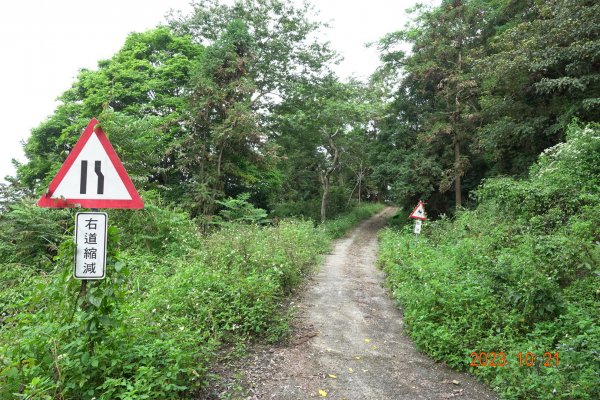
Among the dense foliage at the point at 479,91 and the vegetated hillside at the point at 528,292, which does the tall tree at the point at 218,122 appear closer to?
the dense foliage at the point at 479,91

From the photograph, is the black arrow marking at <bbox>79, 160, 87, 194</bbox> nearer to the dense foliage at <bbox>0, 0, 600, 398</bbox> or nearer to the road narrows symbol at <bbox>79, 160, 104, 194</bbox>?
the road narrows symbol at <bbox>79, 160, 104, 194</bbox>

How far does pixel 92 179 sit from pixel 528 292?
17.3ft

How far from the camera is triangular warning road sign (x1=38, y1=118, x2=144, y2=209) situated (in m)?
2.84

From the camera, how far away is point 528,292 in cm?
473

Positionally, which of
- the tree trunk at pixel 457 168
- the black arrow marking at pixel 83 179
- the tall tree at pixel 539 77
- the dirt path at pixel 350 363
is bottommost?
the dirt path at pixel 350 363

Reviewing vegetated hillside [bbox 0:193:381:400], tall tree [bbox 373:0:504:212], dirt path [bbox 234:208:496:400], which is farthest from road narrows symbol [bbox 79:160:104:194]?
tall tree [bbox 373:0:504:212]

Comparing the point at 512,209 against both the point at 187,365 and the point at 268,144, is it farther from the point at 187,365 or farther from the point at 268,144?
the point at 268,144

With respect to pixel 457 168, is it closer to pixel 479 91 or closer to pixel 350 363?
pixel 479 91

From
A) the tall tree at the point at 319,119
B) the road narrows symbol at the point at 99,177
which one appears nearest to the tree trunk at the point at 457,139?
the tall tree at the point at 319,119

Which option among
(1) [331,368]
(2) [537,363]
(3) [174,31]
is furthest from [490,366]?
(3) [174,31]

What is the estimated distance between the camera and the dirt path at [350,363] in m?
3.78

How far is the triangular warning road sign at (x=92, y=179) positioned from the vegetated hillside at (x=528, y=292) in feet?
13.8

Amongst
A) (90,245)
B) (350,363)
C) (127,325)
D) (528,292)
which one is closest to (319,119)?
(528,292)

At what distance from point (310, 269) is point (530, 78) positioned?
10.8 meters
